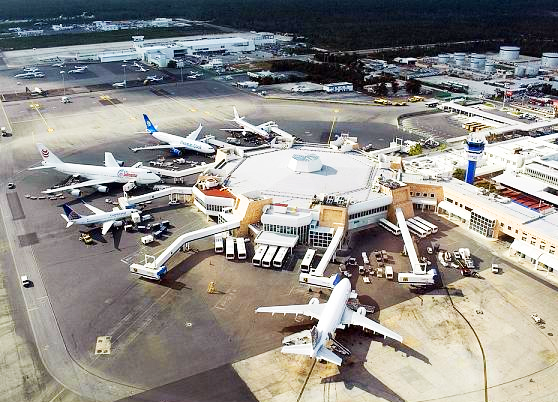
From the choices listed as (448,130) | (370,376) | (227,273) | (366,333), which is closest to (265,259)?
(227,273)

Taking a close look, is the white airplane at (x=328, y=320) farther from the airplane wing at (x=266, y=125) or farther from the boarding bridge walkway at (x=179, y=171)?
the airplane wing at (x=266, y=125)

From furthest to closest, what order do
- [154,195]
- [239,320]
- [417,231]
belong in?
[154,195] → [417,231] → [239,320]

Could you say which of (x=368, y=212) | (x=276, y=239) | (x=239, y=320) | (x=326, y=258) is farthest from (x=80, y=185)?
(x=368, y=212)

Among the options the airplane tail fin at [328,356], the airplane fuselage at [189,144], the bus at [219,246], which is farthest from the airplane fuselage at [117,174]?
the airplane tail fin at [328,356]

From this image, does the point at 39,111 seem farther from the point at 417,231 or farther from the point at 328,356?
the point at 328,356

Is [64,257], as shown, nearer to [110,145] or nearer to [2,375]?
[2,375]

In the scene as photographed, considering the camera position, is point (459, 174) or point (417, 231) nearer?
point (417, 231)
